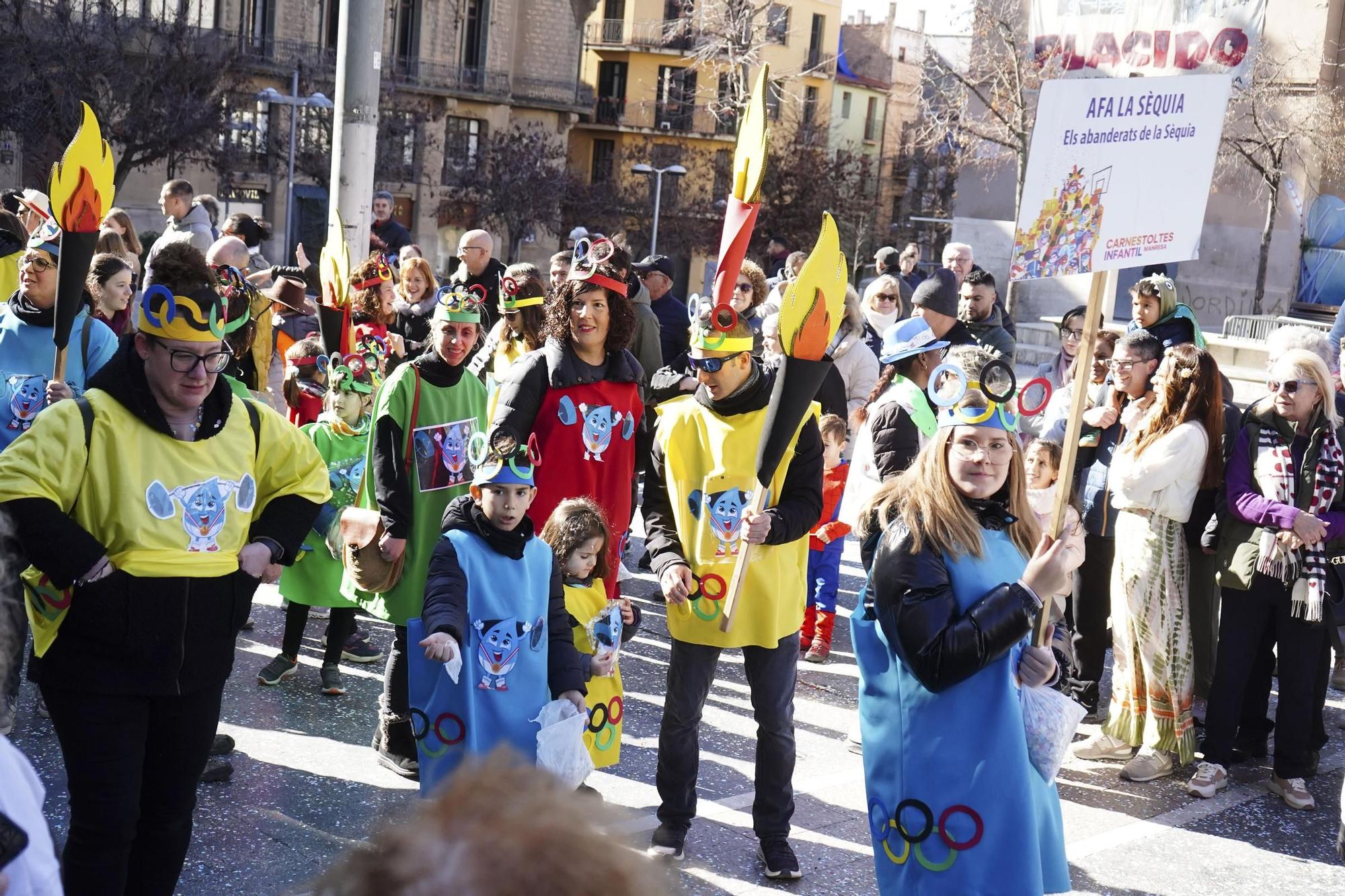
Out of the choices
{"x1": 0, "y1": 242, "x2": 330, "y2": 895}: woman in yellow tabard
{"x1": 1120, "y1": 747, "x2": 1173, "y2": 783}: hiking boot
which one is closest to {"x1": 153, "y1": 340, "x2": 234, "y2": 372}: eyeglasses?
{"x1": 0, "y1": 242, "x2": 330, "y2": 895}: woman in yellow tabard

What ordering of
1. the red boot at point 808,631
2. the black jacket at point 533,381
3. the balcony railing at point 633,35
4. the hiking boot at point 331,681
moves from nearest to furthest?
the black jacket at point 533,381 < the hiking boot at point 331,681 < the red boot at point 808,631 < the balcony railing at point 633,35

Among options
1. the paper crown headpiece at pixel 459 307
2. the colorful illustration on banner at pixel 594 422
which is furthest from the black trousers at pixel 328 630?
the colorful illustration on banner at pixel 594 422

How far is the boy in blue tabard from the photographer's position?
4.52m

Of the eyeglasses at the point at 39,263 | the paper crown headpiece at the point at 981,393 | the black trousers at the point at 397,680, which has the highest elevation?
the eyeglasses at the point at 39,263

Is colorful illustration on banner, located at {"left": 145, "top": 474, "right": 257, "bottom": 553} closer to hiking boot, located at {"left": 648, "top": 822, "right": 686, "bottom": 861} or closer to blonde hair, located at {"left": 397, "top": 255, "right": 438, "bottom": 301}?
hiking boot, located at {"left": 648, "top": 822, "right": 686, "bottom": 861}

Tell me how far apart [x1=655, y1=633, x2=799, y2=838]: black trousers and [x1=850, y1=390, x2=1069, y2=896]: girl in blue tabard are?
103cm

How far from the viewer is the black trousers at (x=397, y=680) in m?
5.61

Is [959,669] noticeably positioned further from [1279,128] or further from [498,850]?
[1279,128]

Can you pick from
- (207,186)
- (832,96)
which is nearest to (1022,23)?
(207,186)

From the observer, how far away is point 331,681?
21.6 feet

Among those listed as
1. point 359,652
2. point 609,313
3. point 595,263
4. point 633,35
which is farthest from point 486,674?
point 633,35

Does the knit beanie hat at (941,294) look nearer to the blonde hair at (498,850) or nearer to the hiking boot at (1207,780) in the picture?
the hiking boot at (1207,780)

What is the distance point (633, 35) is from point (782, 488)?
201 ft

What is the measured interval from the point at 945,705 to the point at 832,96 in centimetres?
6559
